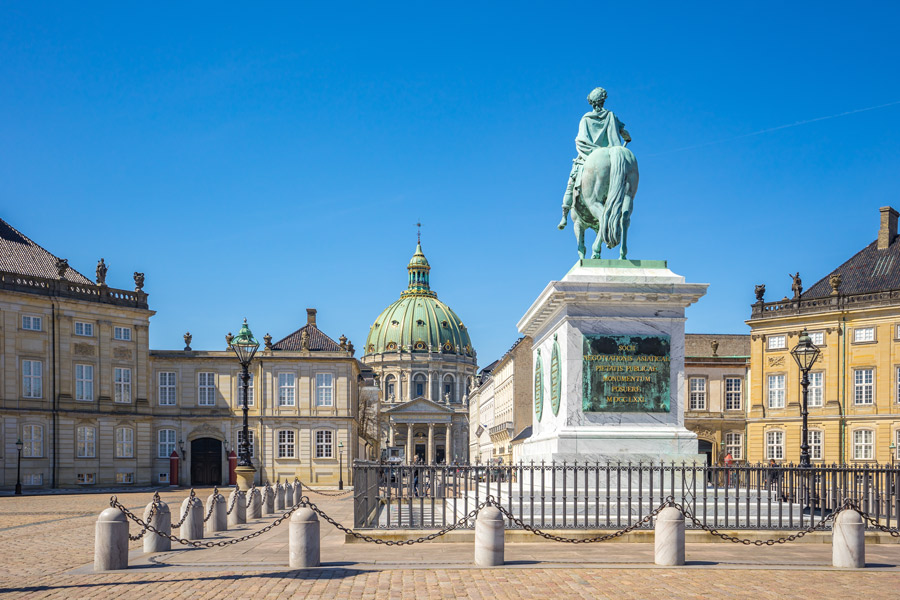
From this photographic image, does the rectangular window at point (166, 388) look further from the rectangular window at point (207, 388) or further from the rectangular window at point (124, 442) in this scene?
the rectangular window at point (124, 442)

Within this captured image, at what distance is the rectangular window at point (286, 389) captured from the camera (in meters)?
66.9

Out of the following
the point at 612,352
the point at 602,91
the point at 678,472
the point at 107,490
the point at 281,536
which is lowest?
the point at 107,490

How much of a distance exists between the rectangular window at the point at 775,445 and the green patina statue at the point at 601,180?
1796 inches

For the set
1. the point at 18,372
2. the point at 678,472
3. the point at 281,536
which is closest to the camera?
the point at 678,472

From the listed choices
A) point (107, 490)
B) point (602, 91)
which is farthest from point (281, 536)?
point (107, 490)

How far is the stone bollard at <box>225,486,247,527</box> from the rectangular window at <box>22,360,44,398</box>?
114 feet

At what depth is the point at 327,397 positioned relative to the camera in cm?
6775

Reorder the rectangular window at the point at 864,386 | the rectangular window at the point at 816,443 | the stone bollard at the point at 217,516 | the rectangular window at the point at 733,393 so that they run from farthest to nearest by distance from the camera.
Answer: the rectangular window at the point at 733,393
the rectangular window at the point at 816,443
the rectangular window at the point at 864,386
the stone bollard at the point at 217,516

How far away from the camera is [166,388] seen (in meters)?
65.6

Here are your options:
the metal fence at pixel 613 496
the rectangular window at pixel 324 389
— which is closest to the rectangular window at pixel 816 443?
the rectangular window at pixel 324 389

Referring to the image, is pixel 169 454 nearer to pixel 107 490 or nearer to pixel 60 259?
pixel 107 490

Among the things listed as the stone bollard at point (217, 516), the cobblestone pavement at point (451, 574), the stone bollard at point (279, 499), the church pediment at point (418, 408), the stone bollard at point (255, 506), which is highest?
the cobblestone pavement at point (451, 574)

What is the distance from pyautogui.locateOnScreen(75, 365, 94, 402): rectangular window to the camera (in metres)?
57.6

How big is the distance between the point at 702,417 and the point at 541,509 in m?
58.7
